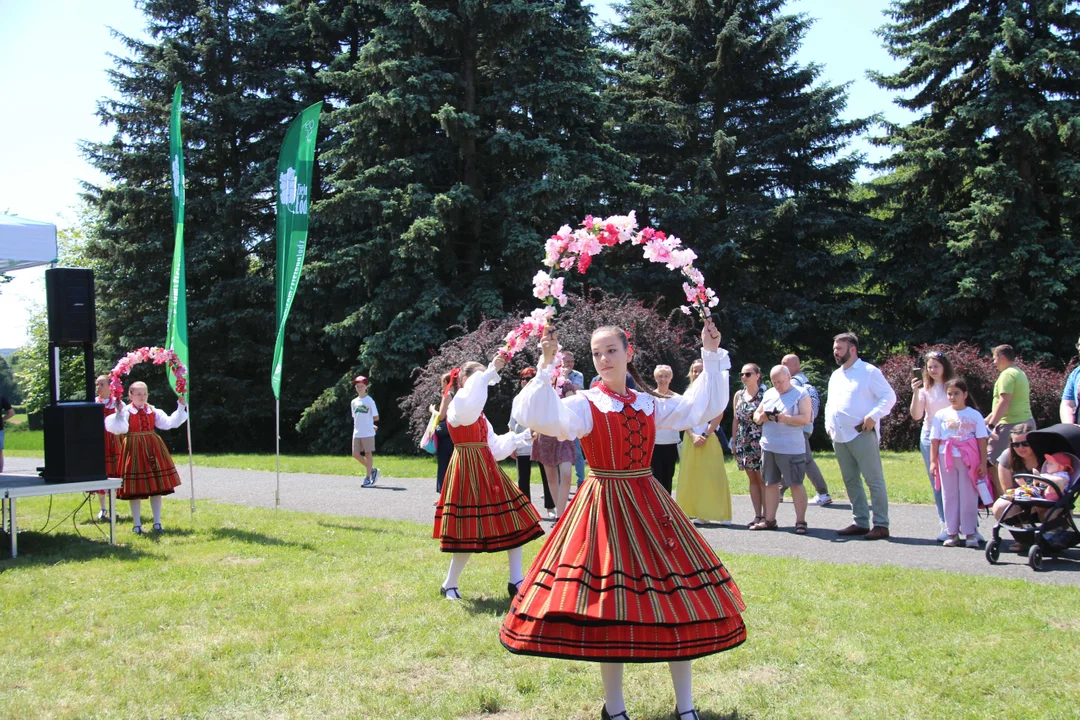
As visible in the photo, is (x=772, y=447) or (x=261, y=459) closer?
(x=772, y=447)

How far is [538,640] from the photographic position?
3.92 metres

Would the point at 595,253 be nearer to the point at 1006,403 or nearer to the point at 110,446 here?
the point at 1006,403

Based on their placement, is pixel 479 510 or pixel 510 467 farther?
pixel 510 467

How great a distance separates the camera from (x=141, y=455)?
10398mm

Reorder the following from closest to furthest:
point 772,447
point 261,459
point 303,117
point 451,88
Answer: point 772,447
point 303,117
point 261,459
point 451,88

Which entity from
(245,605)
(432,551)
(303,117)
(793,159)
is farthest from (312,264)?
(245,605)

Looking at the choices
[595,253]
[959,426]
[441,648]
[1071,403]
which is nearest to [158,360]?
[441,648]

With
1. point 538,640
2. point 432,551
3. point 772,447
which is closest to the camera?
point 538,640

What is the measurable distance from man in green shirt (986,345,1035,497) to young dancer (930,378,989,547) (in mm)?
1212

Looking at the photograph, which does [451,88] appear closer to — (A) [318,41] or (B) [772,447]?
(A) [318,41]

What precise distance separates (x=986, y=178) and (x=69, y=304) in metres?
21.6

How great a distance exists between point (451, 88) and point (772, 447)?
53.9 feet

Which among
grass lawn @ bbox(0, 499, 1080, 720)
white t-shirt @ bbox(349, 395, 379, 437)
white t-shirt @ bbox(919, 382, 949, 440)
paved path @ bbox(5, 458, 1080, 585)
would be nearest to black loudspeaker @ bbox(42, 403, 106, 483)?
grass lawn @ bbox(0, 499, 1080, 720)

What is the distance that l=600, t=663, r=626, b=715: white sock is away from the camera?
421 cm
